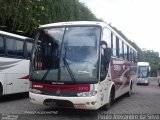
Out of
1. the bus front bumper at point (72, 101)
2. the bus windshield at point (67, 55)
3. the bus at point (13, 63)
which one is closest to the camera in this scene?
the bus front bumper at point (72, 101)

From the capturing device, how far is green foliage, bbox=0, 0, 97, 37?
17906mm

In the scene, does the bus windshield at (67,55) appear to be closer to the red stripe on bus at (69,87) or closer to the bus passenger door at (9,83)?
the red stripe on bus at (69,87)

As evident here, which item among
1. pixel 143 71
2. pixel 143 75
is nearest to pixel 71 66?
pixel 143 71

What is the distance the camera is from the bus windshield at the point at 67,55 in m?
10.2

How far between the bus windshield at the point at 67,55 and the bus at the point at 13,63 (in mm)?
2123

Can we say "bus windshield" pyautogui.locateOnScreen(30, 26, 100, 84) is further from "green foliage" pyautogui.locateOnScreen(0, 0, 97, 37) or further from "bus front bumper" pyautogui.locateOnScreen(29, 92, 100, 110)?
"green foliage" pyautogui.locateOnScreen(0, 0, 97, 37)

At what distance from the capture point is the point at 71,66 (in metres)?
10.2

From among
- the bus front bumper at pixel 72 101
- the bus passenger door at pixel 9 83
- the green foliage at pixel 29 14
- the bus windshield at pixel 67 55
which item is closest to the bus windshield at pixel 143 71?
the green foliage at pixel 29 14

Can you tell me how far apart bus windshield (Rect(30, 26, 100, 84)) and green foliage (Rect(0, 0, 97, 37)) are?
23.7 ft

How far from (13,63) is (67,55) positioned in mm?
4674

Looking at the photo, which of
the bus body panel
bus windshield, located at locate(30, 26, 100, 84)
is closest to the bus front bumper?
bus windshield, located at locate(30, 26, 100, 84)

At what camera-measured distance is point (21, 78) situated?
15211 mm

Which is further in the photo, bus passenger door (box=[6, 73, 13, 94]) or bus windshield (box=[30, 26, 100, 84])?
bus passenger door (box=[6, 73, 13, 94])

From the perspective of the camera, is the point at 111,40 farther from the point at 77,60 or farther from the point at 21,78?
the point at 21,78
